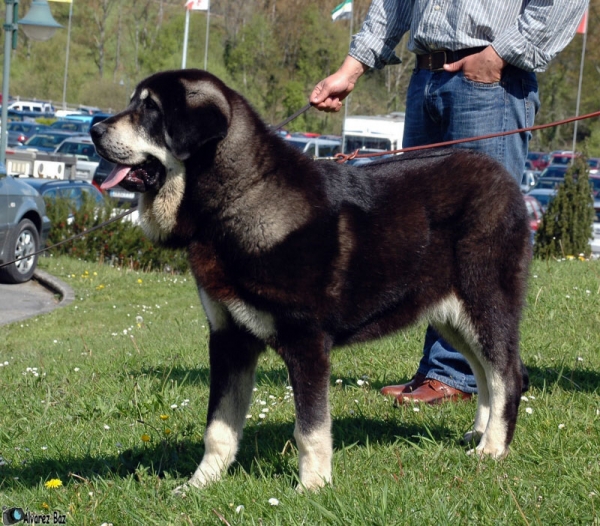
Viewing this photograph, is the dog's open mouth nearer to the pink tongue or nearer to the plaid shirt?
the pink tongue

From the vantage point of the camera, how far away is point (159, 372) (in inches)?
242

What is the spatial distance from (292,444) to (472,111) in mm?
1922

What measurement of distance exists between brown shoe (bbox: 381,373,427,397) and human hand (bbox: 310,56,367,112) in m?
1.64

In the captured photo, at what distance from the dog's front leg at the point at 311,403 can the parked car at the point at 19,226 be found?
429 inches

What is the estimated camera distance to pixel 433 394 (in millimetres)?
5012

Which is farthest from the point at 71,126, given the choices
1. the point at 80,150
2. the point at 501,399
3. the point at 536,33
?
the point at 501,399

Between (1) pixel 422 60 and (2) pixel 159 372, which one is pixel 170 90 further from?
(2) pixel 159 372

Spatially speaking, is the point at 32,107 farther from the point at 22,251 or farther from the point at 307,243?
the point at 307,243

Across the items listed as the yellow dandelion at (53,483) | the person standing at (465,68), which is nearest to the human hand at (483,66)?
the person standing at (465,68)

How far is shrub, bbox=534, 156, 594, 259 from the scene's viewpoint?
573 inches

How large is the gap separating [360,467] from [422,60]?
2249 mm

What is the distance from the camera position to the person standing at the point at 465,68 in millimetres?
4457

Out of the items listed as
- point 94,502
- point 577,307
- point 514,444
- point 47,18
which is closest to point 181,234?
point 94,502

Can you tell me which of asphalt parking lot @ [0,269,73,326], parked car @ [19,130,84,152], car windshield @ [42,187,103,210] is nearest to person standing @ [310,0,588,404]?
asphalt parking lot @ [0,269,73,326]
